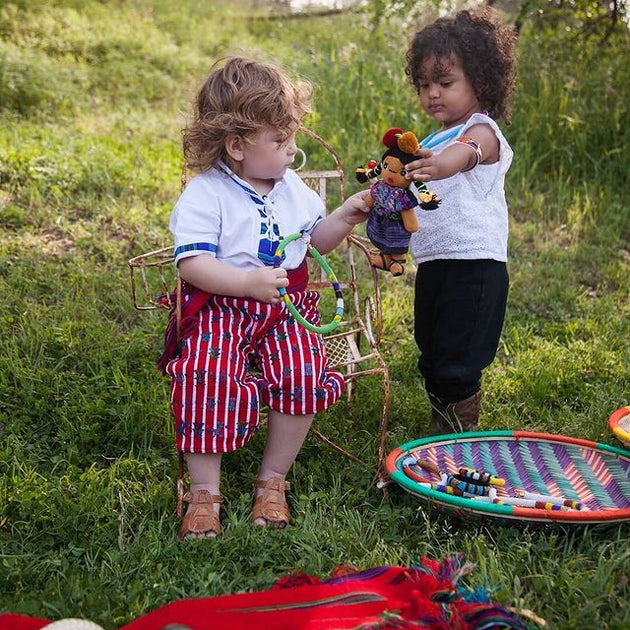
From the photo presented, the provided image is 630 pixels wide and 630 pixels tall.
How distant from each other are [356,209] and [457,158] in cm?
36

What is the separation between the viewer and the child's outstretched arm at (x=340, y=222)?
2.64 meters

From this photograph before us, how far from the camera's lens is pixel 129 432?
2.95m

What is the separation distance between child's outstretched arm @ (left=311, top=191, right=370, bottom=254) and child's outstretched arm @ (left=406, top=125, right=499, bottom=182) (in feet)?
0.82

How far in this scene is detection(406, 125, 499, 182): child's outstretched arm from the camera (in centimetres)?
240

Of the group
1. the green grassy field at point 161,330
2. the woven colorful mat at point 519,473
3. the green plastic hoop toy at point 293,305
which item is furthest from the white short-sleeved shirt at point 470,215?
the green grassy field at point 161,330

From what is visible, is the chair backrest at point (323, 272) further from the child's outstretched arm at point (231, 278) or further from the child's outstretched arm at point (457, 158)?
the child's outstretched arm at point (457, 158)

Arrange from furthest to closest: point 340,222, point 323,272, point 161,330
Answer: point 161,330
point 323,272
point 340,222

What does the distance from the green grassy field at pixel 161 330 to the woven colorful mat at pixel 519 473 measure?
0.09 metres

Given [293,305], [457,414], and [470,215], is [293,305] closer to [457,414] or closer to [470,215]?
[470,215]

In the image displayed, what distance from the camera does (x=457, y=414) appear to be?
3.00 m

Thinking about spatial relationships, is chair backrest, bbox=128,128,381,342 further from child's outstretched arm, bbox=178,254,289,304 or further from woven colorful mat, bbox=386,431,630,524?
woven colorful mat, bbox=386,431,630,524

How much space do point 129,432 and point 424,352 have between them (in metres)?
1.13

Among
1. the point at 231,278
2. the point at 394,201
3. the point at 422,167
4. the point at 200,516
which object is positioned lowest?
the point at 200,516

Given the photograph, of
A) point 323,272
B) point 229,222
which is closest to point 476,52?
point 229,222
